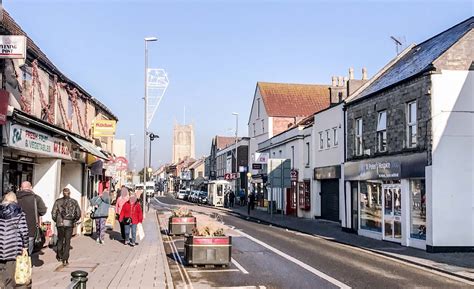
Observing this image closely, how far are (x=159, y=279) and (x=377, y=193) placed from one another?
1340 cm

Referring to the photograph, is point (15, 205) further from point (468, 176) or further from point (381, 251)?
point (468, 176)

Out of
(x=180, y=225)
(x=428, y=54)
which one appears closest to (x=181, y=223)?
(x=180, y=225)

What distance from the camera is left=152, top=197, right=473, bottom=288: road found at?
11.3 meters

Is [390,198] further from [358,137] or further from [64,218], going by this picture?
[64,218]

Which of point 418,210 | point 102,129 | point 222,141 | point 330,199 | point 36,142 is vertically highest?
point 222,141

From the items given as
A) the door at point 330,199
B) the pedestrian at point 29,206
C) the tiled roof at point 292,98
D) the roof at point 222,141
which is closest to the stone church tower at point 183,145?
the roof at point 222,141

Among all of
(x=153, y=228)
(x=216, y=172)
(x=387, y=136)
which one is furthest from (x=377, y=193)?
(x=216, y=172)

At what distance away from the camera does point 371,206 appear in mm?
22828

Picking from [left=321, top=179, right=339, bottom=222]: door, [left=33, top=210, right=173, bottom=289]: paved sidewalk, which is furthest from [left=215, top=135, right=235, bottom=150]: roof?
[left=33, top=210, right=173, bottom=289]: paved sidewalk

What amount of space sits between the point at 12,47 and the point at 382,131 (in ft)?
49.9

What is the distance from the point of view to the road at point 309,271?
1130 cm

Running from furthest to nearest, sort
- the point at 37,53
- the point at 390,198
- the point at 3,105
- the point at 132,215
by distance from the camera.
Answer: the point at 390,198 → the point at 132,215 → the point at 37,53 → the point at 3,105

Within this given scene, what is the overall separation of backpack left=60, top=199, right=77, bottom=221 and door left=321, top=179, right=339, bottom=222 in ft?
64.5

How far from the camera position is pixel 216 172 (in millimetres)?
84562
